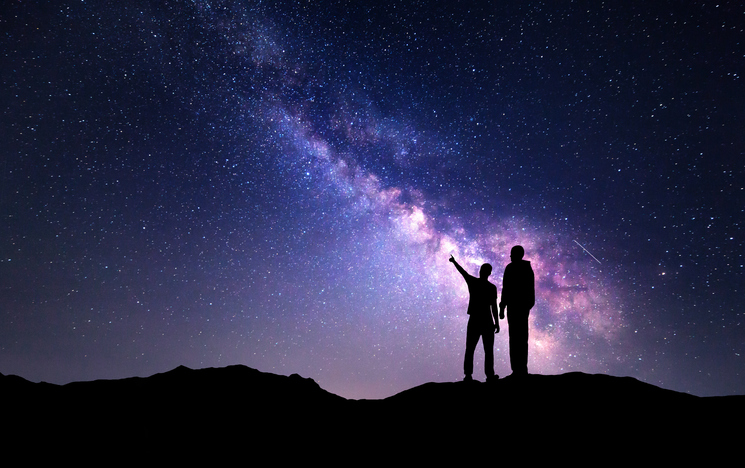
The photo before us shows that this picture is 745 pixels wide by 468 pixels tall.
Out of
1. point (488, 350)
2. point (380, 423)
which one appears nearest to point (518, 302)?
point (488, 350)

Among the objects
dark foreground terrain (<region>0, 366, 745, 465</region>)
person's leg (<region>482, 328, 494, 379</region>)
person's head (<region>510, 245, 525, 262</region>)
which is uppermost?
person's head (<region>510, 245, 525, 262</region>)

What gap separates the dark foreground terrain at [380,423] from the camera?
467 centimetres

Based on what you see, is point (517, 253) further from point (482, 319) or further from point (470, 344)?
point (470, 344)

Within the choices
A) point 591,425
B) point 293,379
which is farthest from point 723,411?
point 293,379

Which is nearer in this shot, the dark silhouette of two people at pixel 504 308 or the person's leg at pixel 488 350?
the dark silhouette of two people at pixel 504 308

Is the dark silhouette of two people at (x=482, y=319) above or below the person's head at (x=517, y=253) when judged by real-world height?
below

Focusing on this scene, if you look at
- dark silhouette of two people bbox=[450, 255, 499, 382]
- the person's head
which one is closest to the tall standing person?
the person's head

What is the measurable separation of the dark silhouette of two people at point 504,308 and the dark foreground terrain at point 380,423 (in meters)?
0.39

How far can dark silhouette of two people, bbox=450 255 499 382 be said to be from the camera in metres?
6.57

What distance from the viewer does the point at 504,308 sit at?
6500 mm

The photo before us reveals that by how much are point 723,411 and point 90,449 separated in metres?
9.76

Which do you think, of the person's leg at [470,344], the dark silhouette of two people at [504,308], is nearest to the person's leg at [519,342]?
the dark silhouette of two people at [504,308]

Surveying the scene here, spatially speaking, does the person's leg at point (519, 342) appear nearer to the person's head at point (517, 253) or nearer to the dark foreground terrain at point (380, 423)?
the dark foreground terrain at point (380, 423)

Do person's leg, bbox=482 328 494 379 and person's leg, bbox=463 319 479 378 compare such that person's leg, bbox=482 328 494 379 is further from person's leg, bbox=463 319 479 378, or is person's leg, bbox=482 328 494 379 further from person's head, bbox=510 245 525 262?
person's head, bbox=510 245 525 262
